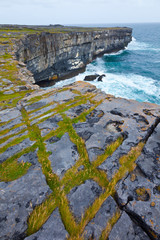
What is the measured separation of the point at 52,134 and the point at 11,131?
250 centimetres

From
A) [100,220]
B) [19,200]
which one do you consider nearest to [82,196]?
[100,220]

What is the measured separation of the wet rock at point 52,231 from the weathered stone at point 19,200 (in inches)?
16.9

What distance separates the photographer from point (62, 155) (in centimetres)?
631

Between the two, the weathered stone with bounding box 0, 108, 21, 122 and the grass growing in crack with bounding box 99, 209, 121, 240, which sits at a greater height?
the grass growing in crack with bounding box 99, 209, 121, 240

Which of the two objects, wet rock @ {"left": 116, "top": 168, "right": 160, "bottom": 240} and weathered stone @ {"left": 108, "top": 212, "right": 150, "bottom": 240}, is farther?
→ wet rock @ {"left": 116, "top": 168, "right": 160, "bottom": 240}

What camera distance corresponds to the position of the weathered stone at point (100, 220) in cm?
370

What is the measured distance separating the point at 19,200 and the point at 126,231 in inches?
129

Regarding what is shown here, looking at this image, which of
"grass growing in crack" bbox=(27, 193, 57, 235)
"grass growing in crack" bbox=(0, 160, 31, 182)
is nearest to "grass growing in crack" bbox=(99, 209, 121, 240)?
"grass growing in crack" bbox=(27, 193, 57, 235)

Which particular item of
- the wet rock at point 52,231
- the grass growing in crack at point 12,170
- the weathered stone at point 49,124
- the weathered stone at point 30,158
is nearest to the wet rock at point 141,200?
the wet rock at point 52,231

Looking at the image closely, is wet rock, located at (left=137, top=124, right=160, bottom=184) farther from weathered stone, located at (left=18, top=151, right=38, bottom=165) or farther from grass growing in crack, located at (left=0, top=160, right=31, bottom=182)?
grass growing in crack, located at (left=0, top=160, right=31, bottom=182)

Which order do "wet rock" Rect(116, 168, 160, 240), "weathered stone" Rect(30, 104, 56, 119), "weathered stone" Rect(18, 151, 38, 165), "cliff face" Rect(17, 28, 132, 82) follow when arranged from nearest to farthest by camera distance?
"wet rock" Rect(116, 168, 160, 240), "weathered stone" Rect(18, 151, 38, 165), "weathered stone" Rect(30, 104, 56, 119), "cliff face" Rect(17, 28, 132, 82)

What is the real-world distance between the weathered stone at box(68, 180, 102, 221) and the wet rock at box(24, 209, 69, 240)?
1.66 feet

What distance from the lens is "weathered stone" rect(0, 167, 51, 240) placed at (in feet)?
12.3

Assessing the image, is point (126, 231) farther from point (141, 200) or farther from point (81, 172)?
point (81, 172)
